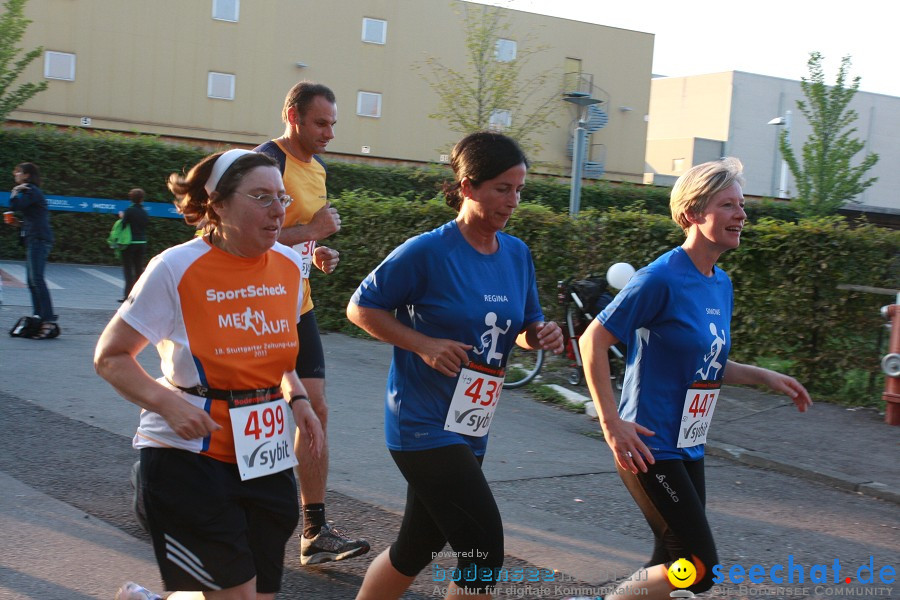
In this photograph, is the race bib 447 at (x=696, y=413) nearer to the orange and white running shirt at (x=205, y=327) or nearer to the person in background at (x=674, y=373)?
the person in background at (x=674, y=373)

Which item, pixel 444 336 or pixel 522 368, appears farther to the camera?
pixel 522 368

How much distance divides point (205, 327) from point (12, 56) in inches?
1059

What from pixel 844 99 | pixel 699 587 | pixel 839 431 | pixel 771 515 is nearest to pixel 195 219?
pixel 699 587

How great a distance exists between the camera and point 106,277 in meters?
19.5

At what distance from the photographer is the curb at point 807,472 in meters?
7.00

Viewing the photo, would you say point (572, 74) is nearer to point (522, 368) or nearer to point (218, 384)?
point (522, 368)

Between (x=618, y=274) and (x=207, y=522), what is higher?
(x=618, y=274)

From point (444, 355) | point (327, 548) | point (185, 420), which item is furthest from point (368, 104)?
point (185, 420)

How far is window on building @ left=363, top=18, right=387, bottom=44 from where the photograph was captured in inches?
1582

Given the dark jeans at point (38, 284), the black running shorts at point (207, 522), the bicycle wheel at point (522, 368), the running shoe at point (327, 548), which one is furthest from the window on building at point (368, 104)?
the black running shorts at point (207, 522)

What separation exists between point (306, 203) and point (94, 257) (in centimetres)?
1813

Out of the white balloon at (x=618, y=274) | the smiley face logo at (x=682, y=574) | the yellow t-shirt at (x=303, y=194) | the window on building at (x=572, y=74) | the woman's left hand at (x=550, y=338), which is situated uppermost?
the window on building at (x=572, y=74)

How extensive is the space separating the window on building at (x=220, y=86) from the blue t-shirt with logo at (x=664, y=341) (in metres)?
36.0

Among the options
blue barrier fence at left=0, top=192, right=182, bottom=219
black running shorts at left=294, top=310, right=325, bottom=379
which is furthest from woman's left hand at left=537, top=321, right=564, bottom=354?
blue barrier fence at left=0, top=192, right=182, bottom=219
